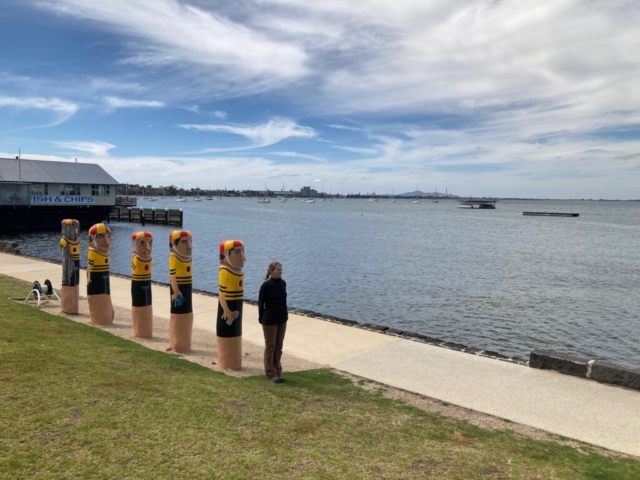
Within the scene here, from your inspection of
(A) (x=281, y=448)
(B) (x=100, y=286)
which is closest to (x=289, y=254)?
(B) (x=100, y=286)

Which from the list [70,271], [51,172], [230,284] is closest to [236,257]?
[230,284]

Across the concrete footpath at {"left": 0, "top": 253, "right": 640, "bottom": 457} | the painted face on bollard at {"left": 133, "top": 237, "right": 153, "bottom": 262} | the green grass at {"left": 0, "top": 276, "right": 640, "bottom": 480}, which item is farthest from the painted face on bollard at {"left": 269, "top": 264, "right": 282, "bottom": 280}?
the painted face on bollard at {"left": 133, "top": 237, "right": 153, "bottom": 262}

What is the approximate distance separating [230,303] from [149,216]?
58.3 meters

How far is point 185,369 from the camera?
7336 mm

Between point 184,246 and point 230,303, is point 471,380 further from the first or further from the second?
point 184,246

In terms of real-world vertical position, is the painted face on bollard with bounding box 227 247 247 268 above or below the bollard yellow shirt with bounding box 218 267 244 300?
above

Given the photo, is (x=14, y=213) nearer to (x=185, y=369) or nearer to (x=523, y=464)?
(x=185, y=369)

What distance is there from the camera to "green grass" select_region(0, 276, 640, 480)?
4242 millimetres

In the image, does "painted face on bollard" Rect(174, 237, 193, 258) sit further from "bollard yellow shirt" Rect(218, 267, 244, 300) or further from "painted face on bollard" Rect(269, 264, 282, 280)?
"painted face on bollard" Rect(269, 264, 282, 280)

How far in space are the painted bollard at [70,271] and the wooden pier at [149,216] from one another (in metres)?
48.0

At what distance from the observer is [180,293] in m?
8.94

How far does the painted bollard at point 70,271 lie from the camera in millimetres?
A: 10953

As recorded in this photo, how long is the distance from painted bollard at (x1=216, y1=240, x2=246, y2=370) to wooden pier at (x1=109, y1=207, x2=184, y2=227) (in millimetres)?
52222

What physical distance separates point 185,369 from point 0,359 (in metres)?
2.33
